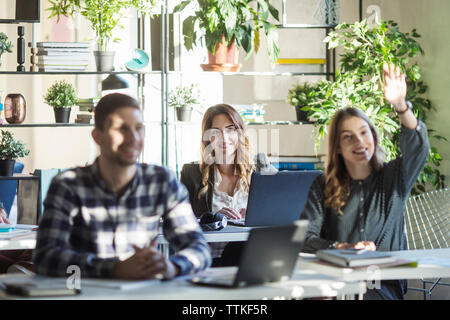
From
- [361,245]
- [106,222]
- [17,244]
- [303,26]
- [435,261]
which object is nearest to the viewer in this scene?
[106,222]

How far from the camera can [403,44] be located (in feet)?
15.6

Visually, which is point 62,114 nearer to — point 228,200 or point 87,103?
point 87,103

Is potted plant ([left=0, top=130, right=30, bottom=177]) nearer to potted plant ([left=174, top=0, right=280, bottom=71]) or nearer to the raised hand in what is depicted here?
potted plant ([left=174, top=0, right=280, bottom=71])

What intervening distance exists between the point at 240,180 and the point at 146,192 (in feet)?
4.98

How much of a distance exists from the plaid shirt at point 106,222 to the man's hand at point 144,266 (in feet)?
0.13

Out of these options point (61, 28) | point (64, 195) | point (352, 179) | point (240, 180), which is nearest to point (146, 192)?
point (64, 195)

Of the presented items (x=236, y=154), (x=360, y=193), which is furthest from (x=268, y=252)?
(x=236, y=154)

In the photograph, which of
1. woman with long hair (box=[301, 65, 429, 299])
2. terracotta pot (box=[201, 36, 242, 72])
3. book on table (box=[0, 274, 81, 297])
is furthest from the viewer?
terracotta pot (box=[201, 36, 242, 72])

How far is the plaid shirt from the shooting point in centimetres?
190

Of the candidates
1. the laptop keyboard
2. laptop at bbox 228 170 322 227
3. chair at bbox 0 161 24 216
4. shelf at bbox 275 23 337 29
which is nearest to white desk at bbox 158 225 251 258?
laptop at bbox 228 170 322 227

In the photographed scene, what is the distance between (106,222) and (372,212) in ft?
3.55

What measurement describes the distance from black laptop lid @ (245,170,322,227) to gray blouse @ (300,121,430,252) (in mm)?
411

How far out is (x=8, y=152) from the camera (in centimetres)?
443
